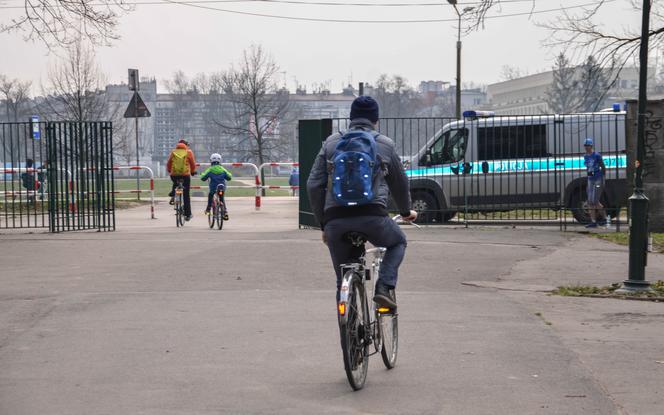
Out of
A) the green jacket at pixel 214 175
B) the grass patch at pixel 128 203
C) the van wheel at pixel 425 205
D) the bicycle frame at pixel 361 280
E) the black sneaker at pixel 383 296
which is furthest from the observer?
the grass patch at pixel 128 203

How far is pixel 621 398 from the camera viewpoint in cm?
597

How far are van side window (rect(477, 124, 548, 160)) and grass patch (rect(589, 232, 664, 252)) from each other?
3093mm

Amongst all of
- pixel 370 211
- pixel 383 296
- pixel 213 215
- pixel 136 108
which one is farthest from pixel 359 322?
pixel 136 108

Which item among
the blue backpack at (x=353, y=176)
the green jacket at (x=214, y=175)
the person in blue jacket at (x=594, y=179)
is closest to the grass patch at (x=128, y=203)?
the green jacket at (x=214, y=175)

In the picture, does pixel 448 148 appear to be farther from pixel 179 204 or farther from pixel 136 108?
pixel 136 108

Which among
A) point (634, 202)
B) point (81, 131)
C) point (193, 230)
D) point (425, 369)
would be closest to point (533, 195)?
point (193, 230)

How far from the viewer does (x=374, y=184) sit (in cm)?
622

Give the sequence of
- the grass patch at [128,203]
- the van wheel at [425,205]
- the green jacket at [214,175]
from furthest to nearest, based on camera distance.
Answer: the grass patch at [128,203] → the van wheel at [425,205] → the green jacket at [214,175]

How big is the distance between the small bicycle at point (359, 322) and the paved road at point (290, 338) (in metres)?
0.16

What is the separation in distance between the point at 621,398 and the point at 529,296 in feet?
15.7

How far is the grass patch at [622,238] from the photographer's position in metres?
16.6

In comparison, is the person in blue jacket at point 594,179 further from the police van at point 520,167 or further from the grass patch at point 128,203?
the grass patch at point 128,203

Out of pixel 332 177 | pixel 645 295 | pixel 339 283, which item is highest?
pixel 332 177

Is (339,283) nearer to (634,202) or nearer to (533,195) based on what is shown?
(634,202)
